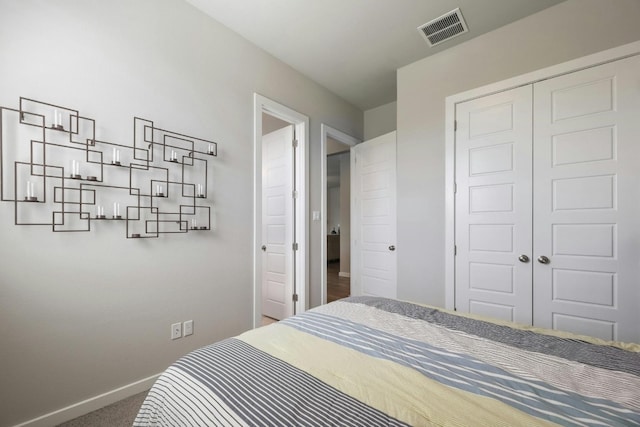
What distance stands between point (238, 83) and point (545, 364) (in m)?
2.75

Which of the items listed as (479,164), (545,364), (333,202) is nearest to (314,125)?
(479,164)

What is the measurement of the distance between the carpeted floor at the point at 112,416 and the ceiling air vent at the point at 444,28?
3546mm

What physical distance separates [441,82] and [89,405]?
3.73 m

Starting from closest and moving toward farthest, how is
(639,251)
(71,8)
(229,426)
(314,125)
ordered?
(229,426), (71,8), (639,251), (314,125)

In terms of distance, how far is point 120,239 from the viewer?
176 cm

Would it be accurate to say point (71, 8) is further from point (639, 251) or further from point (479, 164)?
point (639, 251)

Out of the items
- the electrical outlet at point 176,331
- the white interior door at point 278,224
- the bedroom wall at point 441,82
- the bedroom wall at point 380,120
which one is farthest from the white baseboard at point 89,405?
the bedroom wall at point 380,120

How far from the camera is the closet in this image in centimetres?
190

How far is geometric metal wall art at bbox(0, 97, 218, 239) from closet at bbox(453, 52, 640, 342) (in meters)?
2.37

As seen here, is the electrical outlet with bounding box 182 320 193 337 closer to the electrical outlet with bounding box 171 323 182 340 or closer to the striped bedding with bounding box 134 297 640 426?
the electrical outlet with bounding box 171 323 182 340

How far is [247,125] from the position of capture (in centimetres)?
253

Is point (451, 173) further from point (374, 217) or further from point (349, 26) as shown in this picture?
point (349, 26)

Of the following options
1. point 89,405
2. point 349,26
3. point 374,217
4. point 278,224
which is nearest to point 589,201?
point 374,217

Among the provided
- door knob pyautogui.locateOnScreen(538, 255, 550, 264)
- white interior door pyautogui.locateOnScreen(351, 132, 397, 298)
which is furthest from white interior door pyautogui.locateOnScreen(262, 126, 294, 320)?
door knob pyautogui.locateOnScreen(538, 255, 550, 264)
